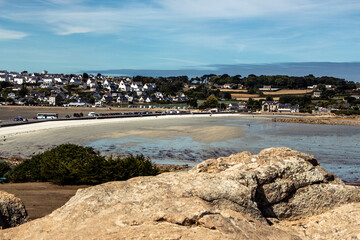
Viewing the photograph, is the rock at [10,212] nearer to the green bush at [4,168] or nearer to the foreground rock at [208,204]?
the foreground rock at [208,204]

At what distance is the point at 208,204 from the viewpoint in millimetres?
6801

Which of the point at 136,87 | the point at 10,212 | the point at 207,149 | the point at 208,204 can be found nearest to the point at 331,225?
the point at 208,204

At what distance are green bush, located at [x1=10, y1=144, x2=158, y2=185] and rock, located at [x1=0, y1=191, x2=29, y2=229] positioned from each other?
699 centimetres

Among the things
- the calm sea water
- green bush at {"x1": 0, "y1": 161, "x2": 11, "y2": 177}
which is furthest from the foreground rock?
the calm sea water

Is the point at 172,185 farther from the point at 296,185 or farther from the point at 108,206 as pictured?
the point at 296,185

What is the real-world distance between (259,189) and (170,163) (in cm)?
2102

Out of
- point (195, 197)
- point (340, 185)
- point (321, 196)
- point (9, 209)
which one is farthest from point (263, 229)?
point (9, 209)

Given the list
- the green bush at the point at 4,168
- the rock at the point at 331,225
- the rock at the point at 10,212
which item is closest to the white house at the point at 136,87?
the green bush at the point at 4,168

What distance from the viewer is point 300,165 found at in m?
8.55

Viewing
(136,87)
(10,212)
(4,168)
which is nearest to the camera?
(10,212)

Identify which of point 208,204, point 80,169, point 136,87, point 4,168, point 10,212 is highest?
point 208,204

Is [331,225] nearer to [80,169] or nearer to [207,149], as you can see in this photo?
[80,169]

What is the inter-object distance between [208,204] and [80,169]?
10376 mm

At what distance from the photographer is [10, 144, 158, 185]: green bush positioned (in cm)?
1527
